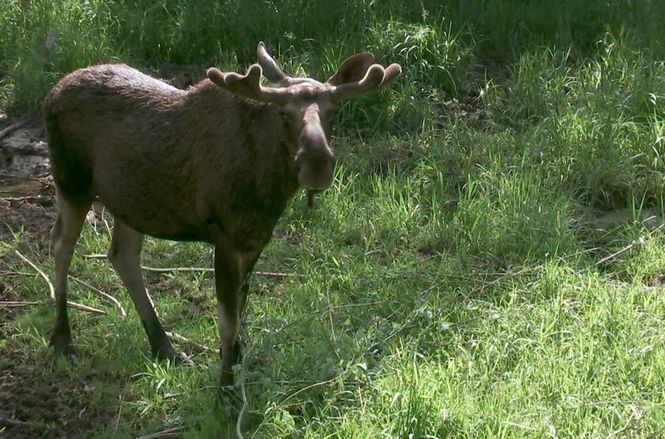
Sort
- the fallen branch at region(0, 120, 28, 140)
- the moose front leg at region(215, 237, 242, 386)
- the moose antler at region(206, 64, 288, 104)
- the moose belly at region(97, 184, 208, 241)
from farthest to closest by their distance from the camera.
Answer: the fallen branch at region(0, 120, 28, 140), the moose belly at region(97, 184, 208, 241), the moose front leg at region(215, 237, 242, 386), the moose antler at region(206, 64, 288, 104)

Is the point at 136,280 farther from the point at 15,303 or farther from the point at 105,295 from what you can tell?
the point at 15,303

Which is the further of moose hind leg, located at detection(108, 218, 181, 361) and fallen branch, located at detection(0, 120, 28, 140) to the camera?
fallen branch, located at detection(0, 120, 28, 140)

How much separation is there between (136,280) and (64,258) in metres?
0.44

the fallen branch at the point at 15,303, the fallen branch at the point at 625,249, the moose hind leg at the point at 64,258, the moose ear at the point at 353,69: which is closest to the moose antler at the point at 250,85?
the moose ear at the point at 353,69

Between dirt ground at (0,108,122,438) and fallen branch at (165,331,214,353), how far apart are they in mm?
533

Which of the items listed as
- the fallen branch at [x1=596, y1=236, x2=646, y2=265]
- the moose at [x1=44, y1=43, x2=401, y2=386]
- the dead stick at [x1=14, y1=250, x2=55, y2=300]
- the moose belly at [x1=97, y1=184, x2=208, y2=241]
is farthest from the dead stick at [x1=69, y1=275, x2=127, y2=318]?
the fallen branch at [x1=596, y1=236, x2=646, y2=265]

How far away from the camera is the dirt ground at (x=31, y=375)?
6395 mm

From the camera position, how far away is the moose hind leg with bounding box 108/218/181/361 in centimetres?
693

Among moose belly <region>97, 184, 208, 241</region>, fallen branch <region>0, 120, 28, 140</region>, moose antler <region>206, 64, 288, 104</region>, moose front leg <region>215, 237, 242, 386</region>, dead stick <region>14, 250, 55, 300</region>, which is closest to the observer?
moose antler <region>206, 64, 288, 104</region>

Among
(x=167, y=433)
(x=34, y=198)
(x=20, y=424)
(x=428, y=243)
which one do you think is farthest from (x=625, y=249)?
(x=34, y=198)

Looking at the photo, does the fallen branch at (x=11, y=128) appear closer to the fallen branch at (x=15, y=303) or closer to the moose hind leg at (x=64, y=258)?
the fallen branch at (x=15, y=303)

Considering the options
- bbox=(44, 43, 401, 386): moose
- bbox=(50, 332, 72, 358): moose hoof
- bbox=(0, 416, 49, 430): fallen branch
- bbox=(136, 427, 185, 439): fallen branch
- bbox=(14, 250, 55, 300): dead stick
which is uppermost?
bbox=(44, 43, 401, 386): moose

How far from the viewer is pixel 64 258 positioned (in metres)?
7.16

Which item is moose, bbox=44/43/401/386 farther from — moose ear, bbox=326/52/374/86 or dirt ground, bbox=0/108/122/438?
dirt ground, bbox=0/108/122/438
